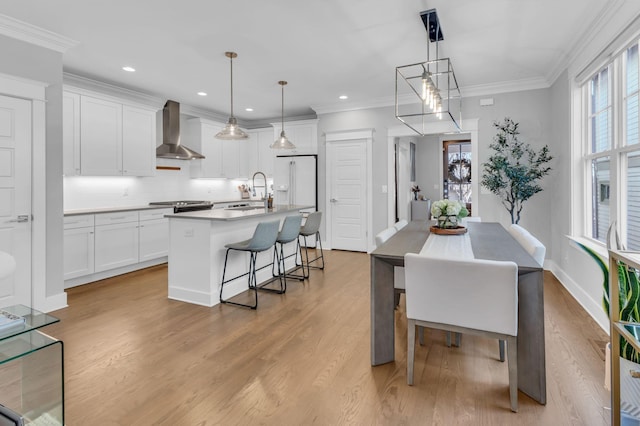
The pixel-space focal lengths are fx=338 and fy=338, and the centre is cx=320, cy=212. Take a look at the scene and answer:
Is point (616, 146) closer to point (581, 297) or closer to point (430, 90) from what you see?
point (581, 297)

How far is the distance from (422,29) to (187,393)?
11.7 feet

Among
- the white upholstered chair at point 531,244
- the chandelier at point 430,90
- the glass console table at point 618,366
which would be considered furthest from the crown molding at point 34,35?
the glass console table at point 618,366

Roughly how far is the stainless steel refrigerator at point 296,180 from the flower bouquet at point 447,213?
3587mm

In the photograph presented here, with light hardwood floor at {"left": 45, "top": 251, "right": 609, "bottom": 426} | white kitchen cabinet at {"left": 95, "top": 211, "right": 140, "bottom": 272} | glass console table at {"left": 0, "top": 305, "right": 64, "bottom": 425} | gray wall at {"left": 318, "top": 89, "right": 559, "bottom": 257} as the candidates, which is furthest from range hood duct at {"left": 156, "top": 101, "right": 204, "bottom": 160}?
glass console table at {"left": 0, "top": 305, "right": 64, "bottom": 425}

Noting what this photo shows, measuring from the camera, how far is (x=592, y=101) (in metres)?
3.45

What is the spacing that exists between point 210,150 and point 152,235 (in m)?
2.20

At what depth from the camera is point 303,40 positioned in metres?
A: 3.47

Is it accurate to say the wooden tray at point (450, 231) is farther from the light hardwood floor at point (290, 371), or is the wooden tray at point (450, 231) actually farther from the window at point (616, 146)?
the window at point (616, 146)

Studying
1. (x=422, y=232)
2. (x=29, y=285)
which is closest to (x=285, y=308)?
(x=422, y=232)

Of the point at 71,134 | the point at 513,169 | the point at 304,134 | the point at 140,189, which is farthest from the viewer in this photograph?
the point at 304,134

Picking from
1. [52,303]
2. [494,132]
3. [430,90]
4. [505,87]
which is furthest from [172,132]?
[505,87]

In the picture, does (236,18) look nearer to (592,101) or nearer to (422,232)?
(422,232)

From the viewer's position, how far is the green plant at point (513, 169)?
4520 millimetres

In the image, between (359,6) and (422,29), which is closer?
(359,6)
